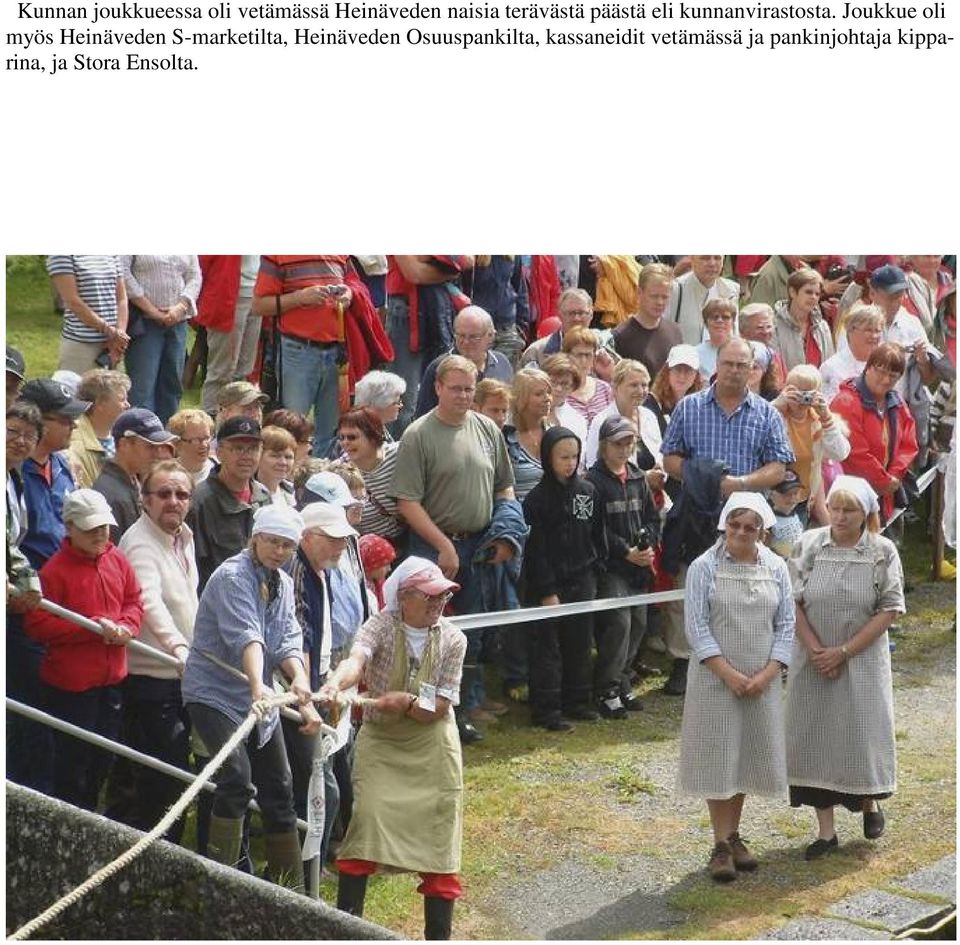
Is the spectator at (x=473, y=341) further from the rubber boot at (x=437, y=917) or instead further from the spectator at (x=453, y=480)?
the rubber boot at (x=437, y=917)

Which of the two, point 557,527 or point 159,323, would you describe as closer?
point 557,527

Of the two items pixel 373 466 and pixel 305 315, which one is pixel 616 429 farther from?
pixel 305 315

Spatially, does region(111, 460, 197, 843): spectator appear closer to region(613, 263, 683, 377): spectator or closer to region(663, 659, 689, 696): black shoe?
region(663, 659, 689, 696): black shoe

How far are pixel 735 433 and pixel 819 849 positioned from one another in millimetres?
2795

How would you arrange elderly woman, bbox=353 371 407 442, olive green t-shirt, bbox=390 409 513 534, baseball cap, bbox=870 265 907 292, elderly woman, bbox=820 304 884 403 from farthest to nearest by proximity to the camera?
1. baseball cap, bbox=870 265 907 292
2. elderly woman, bbox=820 304 884 403
3. elderly woman, bbox=353 371 407 442
4. olive green t-shirt, bbox=390 409 513 534

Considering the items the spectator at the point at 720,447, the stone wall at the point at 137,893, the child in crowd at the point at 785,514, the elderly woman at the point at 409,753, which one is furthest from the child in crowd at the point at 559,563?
the stone wall at the point at 137,893

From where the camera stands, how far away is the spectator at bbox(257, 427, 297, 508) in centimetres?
1002

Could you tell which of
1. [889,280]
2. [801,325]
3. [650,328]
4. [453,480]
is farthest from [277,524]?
→ [889,280]

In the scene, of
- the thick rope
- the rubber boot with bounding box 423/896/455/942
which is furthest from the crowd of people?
the thick rope

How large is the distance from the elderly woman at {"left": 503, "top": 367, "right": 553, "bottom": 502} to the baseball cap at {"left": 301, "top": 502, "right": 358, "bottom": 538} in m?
2.51

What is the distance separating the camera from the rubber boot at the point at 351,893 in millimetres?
8391

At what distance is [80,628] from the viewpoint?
871cm
